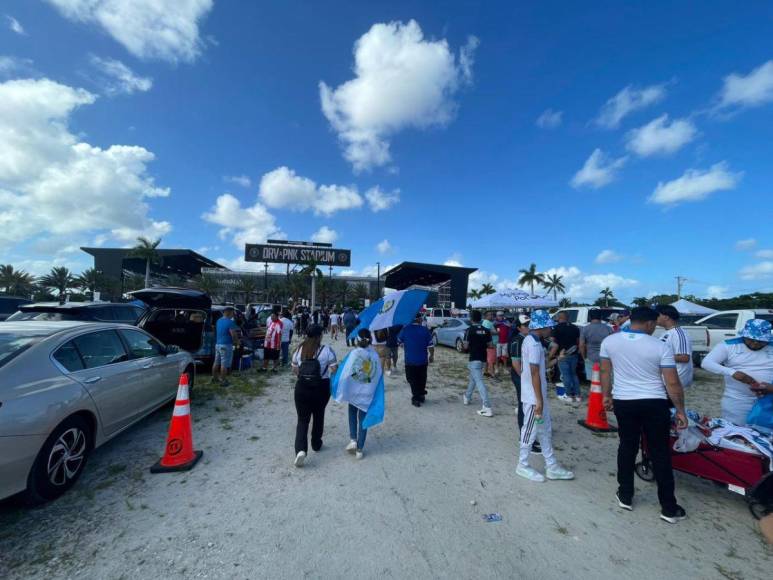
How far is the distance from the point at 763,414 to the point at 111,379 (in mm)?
6734

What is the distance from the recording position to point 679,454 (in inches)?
130

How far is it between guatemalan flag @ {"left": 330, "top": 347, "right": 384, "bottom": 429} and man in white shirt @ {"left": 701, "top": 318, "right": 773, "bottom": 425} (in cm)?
331

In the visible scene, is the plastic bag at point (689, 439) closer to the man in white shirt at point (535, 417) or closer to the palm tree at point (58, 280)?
the man in white shirt at point (535, 417)

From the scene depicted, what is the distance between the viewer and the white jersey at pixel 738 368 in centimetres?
330

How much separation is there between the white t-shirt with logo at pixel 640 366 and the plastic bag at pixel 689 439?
57 centimetres

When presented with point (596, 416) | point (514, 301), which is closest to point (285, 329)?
point (596, 416)

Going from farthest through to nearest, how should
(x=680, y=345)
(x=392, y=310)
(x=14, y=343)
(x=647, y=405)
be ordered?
(x=392, y=310) → (x=680, y=345) → (x=14, y=343) → (x=647, y=405)

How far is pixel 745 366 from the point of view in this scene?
337 centimetres

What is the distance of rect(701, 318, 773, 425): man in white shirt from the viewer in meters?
3.29

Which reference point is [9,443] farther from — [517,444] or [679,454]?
[679,454]

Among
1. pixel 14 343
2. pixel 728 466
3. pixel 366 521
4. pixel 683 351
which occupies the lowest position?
pixel 366 521

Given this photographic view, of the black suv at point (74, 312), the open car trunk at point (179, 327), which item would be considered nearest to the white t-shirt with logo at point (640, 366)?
the open car trunk at point (179, 327)

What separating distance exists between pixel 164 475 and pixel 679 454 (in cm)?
525

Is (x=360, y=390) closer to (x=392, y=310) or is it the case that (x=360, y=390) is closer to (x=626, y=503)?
(x=392, y=310)
